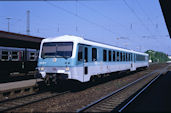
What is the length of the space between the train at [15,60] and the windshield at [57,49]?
6582mm

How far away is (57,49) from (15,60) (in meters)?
9.45

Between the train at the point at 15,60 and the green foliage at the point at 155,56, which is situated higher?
the green foliage at the point at 155,56

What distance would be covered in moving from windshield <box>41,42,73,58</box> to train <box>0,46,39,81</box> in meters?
6.58

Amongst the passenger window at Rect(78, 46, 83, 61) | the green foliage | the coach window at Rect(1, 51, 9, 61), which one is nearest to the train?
→ the coach window at Rect(1, 51, 9, 61)

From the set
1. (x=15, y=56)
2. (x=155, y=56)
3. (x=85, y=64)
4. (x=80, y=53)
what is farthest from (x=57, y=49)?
(x=155, y=56)

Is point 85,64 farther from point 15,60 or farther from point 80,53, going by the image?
point 15,60

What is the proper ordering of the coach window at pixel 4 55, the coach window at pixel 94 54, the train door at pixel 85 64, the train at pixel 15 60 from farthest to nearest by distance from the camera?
1. the coach window at pixel 4 55
2. the train at pixel 15 60
3. the coach window at pixel 94 54
4. the train door at pixel 85 64

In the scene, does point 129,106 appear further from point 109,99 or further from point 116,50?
point 116,50

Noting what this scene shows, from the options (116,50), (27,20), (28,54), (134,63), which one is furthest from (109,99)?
(27,20)

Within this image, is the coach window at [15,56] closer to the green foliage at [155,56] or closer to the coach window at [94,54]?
the coach window at [94,54]

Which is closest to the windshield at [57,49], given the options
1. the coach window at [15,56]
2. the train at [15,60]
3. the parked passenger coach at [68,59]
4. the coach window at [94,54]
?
the parked passenger coach at [68,59]

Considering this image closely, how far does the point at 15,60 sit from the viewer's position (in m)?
A: 18.7

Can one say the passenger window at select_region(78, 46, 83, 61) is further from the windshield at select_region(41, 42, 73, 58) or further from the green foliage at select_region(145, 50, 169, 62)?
the green foliage at select_region(145, 50, 169, 62)

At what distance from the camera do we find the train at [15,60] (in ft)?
55.5
